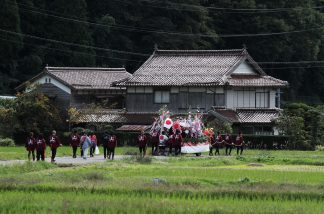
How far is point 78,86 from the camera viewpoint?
2308 inches

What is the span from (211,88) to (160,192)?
37.3 metres

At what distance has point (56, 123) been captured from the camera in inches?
2192

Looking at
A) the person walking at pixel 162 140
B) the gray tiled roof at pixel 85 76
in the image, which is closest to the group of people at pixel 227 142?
the person walking at pixel 162 140

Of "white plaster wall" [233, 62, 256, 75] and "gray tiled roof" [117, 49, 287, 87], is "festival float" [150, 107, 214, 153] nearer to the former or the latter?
"gray tiled roof" [117, 49, 287, 87]

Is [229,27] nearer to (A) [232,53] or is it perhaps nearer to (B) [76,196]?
(A) [232,53]

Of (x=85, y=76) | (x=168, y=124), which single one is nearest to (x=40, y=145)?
(x=168, y=124)

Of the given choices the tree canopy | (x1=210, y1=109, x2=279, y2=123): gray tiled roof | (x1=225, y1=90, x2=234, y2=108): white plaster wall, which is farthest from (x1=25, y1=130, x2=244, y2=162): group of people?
the tree canopy

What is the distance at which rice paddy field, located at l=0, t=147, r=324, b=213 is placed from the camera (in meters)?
15.7

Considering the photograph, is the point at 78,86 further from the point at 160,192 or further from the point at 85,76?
the point at 160,192

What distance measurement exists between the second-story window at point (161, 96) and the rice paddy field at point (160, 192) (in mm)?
29242

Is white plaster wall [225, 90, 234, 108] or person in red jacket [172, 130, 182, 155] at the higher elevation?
white plaster wall [225, 90, 234, 108]

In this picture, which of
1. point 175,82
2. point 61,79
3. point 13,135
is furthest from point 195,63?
point 13,135

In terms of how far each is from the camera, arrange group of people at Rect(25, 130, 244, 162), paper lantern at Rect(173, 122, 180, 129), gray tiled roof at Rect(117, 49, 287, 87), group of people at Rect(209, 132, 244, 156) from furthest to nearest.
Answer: gray tiled roof at Rect(117, 49, 287, 87), group of people at Rect(209, 132, 244, 156), paper lantern at Rect(173, 122, 180, 129), group of people at Rect(25, 130, 244, 162)

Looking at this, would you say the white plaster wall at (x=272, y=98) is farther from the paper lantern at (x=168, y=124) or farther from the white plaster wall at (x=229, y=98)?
the paper lantern at (x=168, y=124)
